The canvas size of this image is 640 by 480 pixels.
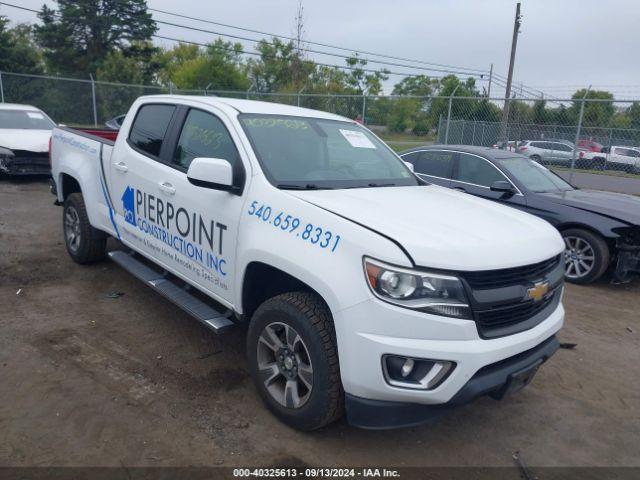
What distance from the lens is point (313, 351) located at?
273 centimetres

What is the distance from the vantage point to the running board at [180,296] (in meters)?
→ 3.44

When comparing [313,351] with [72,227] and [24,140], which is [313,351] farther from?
[24,140]

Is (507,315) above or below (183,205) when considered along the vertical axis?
below

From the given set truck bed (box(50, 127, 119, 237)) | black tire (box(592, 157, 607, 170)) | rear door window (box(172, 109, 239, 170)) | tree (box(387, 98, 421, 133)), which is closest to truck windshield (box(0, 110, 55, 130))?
truck bed (box(50, 127, 119, 237))

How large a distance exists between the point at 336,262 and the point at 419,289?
1.44 feet

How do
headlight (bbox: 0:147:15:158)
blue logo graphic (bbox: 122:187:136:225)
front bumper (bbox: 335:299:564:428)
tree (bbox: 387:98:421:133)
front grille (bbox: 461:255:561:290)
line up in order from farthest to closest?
1. tree (bbox: 387:98:421:133)
2. headlight (bbox: 0:147:15:158)
3. blue logo graphic (bbox: 122:187:136:225)
4. front grille (bbox: 461:255:561:290)
5. front bumper (bbox: 335:299:564:428)

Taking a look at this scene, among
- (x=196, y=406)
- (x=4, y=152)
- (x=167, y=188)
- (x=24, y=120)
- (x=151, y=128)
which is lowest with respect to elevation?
(x=196, y=406)

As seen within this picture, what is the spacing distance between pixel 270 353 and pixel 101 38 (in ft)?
132

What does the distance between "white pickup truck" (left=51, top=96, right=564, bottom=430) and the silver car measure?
38.3 ft

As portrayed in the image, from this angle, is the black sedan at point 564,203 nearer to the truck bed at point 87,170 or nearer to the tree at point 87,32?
the truck bed at point 87,170

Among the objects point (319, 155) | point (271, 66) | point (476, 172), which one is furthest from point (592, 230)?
point (271, 66)

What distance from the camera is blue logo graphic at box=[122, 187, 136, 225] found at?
4.41 metres

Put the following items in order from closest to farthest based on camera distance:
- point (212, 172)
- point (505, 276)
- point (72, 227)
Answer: point (505, 276) → point (212, 172) → point (72, 227)

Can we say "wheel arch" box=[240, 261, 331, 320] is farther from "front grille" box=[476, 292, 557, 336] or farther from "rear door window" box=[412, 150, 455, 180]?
"rear door window" box=[412, 150, 455, 180]
